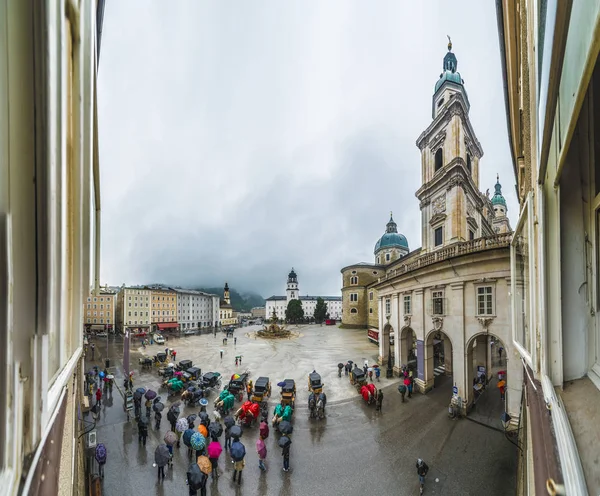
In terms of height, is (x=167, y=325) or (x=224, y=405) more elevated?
(x=224, y=405)

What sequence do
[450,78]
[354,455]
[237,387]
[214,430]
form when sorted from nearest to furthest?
1. [354,455]
2. [214,430]
3. [237,387]
4. [450,78]

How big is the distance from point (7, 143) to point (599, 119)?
3.95 meters

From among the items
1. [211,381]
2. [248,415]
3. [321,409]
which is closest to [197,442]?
[248,415]

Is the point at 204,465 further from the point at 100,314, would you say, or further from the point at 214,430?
the point at 100,314

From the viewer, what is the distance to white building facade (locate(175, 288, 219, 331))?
74688 mm

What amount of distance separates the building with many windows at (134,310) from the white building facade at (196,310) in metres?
10.2

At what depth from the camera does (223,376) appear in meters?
21.9

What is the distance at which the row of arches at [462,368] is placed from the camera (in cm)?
1405

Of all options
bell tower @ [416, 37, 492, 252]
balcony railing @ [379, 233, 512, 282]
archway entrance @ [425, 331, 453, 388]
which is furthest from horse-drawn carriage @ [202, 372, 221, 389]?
bell tower @ [416, 37, 492, 252]

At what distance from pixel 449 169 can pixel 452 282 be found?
13.3m

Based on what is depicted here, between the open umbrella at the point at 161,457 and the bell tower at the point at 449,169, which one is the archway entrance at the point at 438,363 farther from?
the open umbrella at the point at 161,457

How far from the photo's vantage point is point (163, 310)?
222ft

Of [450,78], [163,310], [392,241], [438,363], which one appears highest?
[450,78]

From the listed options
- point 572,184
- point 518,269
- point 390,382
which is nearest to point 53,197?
point 572,184
